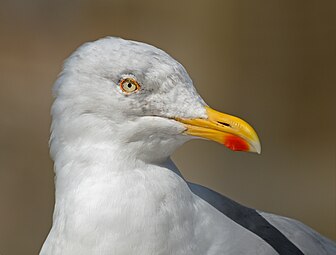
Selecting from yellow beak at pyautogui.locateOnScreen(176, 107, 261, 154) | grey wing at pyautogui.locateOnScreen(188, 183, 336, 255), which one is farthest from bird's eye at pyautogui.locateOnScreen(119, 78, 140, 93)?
grey wing at pyautogui.locateOnScreen(188, 183, 336, 255)

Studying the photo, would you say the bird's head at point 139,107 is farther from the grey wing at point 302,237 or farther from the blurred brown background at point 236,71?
the blurred brown background at point 236,71

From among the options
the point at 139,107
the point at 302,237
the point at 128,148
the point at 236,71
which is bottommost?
the point at 236,71

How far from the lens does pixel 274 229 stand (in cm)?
218

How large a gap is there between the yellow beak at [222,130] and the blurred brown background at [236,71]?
2700 millimetres

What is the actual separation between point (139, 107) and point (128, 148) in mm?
108

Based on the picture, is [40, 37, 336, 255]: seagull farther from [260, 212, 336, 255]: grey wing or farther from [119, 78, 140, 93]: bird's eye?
[260, 212, 336, 255]: grey wing

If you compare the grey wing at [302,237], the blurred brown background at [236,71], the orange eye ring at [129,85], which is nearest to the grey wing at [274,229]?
the grey wing at [302,237]

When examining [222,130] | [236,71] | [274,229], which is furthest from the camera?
[236,71]

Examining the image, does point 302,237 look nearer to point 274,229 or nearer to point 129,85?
point 274,229

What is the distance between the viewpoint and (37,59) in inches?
185

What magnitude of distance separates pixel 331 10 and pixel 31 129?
1929 millimetres

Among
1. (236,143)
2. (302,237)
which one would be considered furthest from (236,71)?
(236,143)

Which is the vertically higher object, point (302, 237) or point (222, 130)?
point (222, 130)

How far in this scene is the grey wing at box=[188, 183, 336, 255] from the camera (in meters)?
2.12
